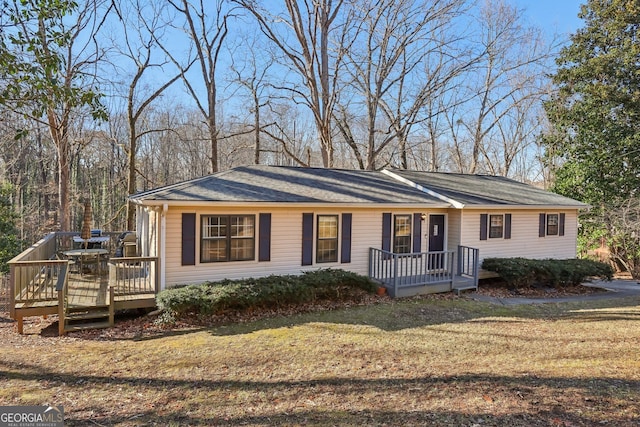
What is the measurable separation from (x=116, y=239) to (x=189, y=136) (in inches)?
683

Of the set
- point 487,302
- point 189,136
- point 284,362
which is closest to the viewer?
point 284,362

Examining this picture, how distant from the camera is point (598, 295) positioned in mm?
12133

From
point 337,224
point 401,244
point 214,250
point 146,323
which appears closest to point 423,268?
point 401,244

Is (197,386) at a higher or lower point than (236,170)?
lower

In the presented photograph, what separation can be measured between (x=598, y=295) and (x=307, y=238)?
9.73m

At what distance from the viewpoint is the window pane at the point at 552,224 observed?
14273 mm

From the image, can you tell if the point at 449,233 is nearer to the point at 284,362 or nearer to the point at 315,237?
the point at 315,237

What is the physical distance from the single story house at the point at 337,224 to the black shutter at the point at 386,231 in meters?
0.03

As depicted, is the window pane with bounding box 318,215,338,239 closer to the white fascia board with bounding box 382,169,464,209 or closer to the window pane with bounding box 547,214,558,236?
the white fascia board with bounding box 382,169,464,209

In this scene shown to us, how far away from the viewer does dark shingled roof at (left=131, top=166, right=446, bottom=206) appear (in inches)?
364

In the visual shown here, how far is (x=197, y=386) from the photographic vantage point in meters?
5.03

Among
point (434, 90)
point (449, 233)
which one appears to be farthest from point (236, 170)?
point (434, 90)

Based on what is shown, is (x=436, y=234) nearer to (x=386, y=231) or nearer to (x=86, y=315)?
(x=386, y=231)

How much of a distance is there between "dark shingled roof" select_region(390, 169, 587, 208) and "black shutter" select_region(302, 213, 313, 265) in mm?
5009
